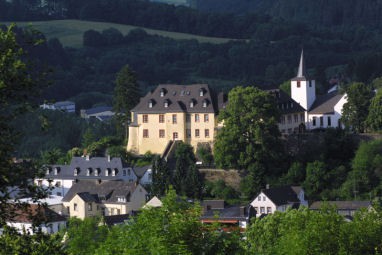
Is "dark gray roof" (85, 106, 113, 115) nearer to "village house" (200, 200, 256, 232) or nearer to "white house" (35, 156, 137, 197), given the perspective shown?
"white house" (35, 156, 137, 197)

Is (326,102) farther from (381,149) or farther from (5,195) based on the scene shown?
(5,195)

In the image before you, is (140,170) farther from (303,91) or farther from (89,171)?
(303,91)

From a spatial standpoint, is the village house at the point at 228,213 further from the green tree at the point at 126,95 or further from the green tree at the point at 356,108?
the green tree at the point at 126,95

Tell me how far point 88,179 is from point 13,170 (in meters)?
59.3

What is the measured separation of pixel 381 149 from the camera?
218 feet

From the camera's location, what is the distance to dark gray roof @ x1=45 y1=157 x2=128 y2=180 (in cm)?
7369

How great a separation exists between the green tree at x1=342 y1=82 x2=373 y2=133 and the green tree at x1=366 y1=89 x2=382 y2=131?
697 mm

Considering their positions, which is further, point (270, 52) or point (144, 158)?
point (270, 52)

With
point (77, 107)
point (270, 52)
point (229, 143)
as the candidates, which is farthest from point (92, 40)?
point (229, 143)

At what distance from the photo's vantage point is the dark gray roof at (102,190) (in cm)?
7031

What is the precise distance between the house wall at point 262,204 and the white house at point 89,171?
10.3 m

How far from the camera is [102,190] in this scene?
72.2 m

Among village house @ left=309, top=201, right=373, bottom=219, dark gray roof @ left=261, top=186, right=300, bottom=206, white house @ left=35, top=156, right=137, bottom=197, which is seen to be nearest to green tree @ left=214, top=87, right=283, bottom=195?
dark gray roof @ left=261, top=186, right=300, bottom=206

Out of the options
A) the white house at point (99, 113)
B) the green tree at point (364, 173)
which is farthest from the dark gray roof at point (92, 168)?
the white house at point (99, 113)
